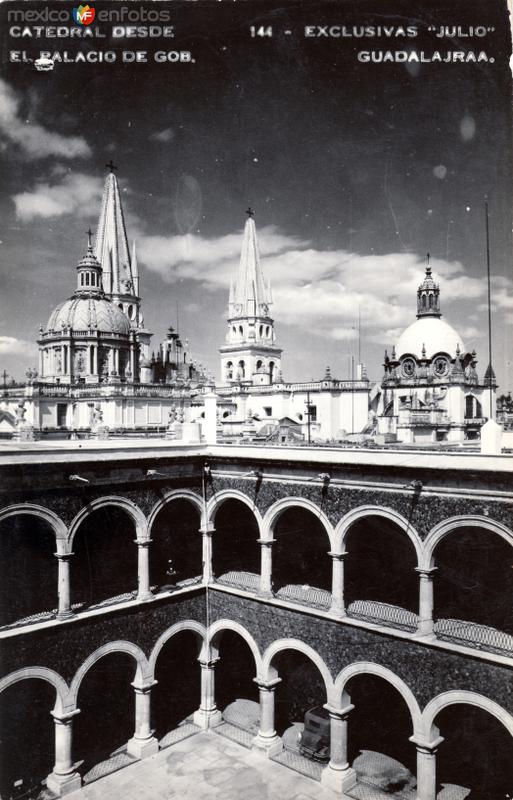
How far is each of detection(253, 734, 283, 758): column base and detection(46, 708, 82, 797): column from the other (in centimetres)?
554

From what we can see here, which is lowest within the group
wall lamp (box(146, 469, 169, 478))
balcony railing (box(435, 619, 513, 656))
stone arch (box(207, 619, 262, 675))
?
stone arch (box(207, 619, 262, 675))

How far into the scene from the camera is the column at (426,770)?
616 inches

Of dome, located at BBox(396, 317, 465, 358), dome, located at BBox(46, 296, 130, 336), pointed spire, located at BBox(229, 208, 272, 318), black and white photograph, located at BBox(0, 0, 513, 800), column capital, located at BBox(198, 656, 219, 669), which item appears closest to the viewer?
black and white photograph, located at BBox(0, 0, 513, 800)

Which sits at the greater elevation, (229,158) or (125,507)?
(229,158)

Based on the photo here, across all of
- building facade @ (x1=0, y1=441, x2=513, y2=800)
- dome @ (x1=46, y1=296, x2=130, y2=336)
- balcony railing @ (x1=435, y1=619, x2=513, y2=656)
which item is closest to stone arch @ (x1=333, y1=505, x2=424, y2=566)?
building facade @ (x1=0, y1=441, x2=513, y2=800)

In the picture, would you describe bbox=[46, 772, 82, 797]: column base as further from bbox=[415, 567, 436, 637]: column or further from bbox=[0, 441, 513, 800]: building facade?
bbox=[415, 567, 436, 637]: column

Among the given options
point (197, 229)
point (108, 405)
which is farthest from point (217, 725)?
point (108, 405)

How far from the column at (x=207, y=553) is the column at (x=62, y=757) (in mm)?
5765

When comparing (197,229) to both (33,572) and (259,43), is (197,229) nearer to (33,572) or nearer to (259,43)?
(259,43)

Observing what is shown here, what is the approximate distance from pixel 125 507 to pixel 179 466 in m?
2.30

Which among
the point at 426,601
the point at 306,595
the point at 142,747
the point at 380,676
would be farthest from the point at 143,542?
the point at 426,601

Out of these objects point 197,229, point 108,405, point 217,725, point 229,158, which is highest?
point 229,158

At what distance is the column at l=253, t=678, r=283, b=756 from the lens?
63.4 feet

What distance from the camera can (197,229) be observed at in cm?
1942
